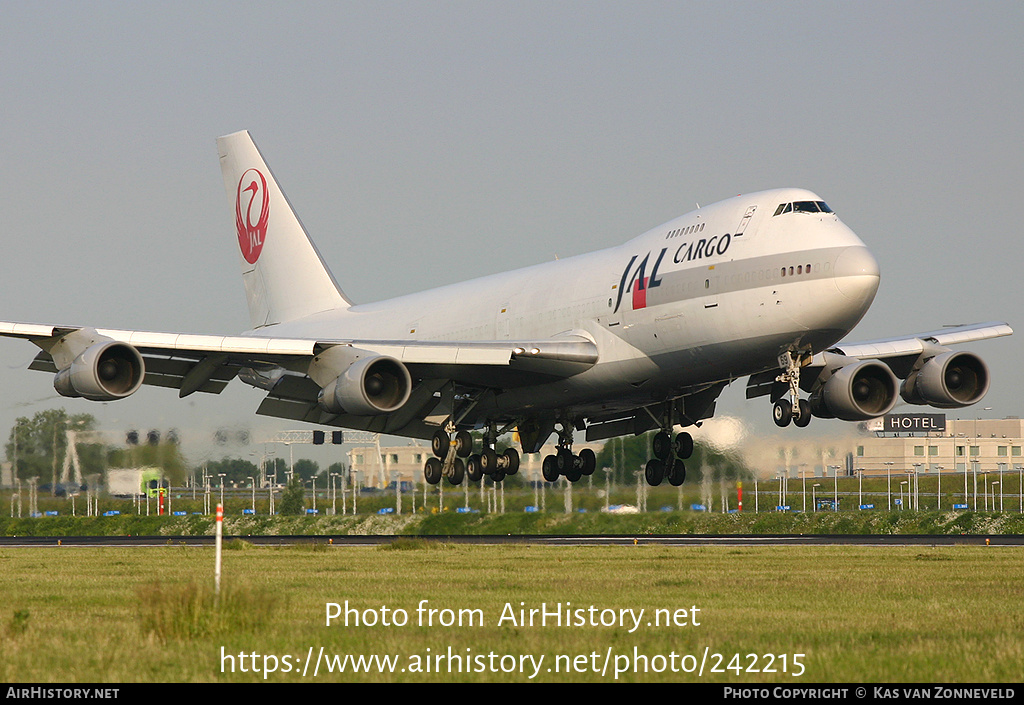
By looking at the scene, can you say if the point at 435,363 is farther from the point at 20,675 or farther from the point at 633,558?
the point at 20,675

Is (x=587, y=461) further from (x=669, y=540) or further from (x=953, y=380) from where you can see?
(x=953, y=380)

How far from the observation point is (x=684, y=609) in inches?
838

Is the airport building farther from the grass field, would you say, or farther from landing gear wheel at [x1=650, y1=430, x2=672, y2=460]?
the grass field

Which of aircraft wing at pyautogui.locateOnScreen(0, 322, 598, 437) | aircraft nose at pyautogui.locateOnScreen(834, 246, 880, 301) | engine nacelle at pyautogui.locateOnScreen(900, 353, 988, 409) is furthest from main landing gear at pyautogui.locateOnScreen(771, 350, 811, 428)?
engine nacelle at pyautogui.locateOnScreen(900, 353, 988, 409)

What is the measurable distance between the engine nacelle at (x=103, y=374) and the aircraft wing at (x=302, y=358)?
0.42ft

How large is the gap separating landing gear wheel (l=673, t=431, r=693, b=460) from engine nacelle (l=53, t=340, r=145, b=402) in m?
16.7

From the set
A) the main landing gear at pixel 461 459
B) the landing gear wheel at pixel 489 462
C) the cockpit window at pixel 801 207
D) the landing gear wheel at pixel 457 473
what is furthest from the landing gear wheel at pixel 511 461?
the cockpit window at pixel 801 207

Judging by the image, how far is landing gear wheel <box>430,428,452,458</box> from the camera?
3847 centimetres

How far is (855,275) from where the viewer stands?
29.0 meters

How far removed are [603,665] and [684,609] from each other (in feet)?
23.9

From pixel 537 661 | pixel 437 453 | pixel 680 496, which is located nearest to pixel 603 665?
pixel 537 661

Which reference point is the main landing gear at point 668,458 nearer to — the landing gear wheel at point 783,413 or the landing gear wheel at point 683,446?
the landing gear wheel at point 683,446

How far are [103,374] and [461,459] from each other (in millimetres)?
11404

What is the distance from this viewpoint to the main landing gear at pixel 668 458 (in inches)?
1590
